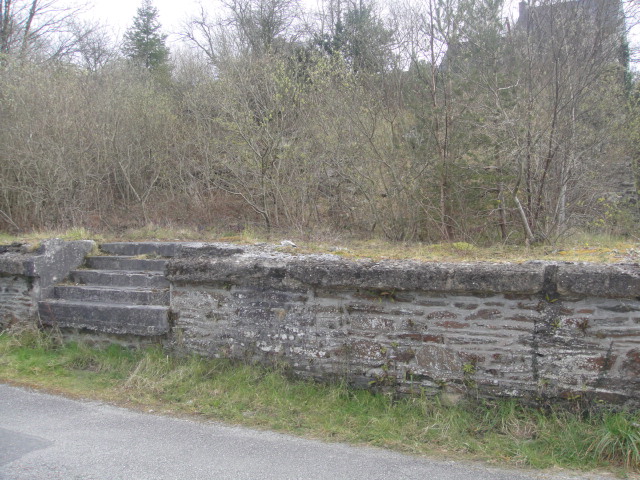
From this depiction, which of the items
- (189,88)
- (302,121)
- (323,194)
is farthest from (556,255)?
(189,88)

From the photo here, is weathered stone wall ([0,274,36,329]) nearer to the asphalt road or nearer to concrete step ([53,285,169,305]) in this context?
concrete step ([53,285,169,305])

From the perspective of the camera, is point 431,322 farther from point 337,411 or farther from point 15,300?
point 15,300

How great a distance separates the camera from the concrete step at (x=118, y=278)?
254 inches

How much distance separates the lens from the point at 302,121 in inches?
400

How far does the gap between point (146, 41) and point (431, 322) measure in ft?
83.0

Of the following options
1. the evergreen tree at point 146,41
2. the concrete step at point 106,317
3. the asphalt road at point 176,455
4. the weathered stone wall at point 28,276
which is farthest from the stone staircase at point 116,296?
the evergreen tree at point 146,41

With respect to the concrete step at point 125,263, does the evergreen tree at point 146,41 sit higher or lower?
higher

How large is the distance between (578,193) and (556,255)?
3452 millimetres

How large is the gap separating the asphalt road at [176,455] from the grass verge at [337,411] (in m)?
0.18

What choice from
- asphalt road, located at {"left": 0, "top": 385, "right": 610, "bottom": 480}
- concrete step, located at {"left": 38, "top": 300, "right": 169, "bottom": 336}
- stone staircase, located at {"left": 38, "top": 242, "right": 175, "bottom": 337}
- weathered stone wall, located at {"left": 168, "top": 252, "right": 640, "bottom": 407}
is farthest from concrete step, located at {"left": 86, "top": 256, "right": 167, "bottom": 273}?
asphalt road, located at {"left": 0, "top": 385, "right": 610, "bottom": 480}

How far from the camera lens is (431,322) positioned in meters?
4.22

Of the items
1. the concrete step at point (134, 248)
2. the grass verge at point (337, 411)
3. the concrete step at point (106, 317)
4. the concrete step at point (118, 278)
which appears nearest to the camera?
the grass verge at point (337, 411)

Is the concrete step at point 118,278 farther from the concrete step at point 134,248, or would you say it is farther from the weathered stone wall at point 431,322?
the weathered stone wall at point 431,322

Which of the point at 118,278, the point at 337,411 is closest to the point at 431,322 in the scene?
the point at 337,411
